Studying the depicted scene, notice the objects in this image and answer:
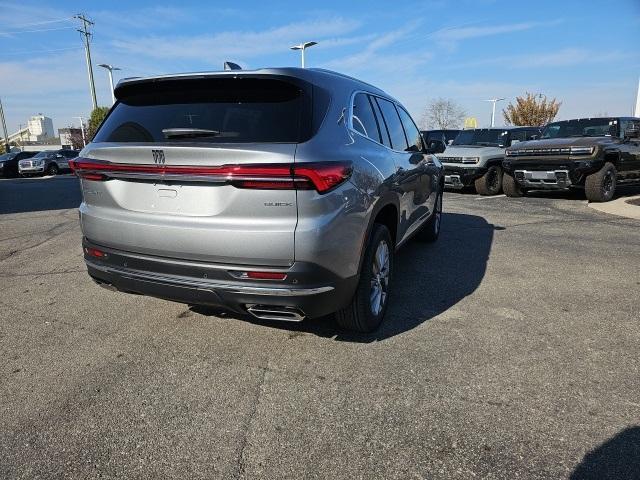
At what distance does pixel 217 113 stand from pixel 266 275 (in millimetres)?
1026

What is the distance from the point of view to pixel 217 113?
9.10 ft

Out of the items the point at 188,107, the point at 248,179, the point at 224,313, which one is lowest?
the point at 224,313

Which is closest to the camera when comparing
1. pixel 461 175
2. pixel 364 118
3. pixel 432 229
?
pixel 364 118

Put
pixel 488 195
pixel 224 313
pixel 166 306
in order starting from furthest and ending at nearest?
pixel 488 195 < pixel 166 306 < pixel 224 313

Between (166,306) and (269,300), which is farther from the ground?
(269,300)

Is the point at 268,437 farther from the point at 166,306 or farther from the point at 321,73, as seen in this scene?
the point at 321,73

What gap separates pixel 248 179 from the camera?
8.13ft

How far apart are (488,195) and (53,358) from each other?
11.2 metres

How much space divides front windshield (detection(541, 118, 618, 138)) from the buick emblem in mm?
10482

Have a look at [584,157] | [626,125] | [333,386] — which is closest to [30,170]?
[584,157]

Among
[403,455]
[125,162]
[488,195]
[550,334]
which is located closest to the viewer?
[403,455]

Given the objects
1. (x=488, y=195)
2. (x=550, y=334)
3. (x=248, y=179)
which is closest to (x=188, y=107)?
(x=248, y=179)

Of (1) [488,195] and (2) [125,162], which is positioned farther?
(1) [488,195]

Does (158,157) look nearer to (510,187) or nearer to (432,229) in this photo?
(432,229)
